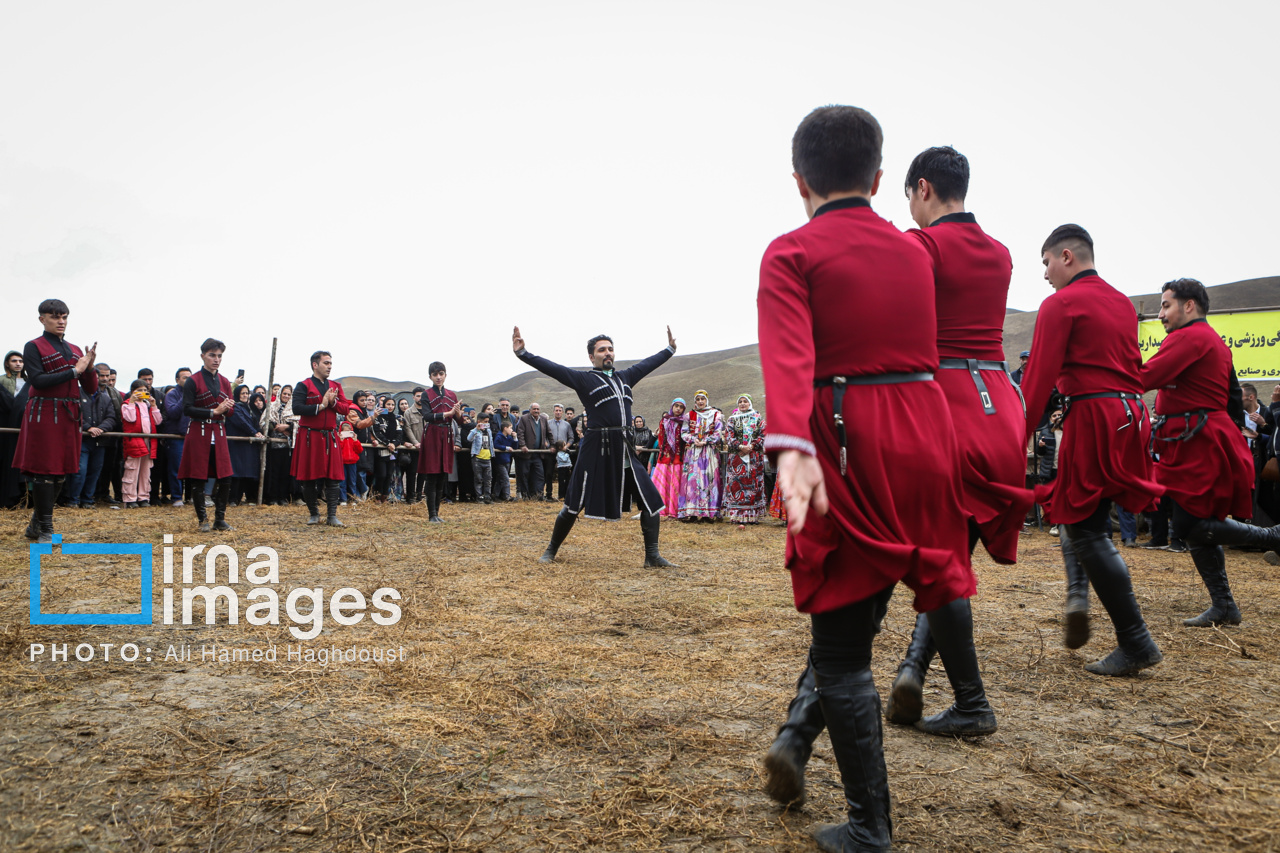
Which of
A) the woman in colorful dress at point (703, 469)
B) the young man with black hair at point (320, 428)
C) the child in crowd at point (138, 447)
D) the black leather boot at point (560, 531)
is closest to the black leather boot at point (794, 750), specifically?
the black leather boot at point (560, 531)

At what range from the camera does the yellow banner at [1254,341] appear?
14.6 metres

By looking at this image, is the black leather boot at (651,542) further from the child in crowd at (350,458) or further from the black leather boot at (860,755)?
the child in crowd at (350,458)

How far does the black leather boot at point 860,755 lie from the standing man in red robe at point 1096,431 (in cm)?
213

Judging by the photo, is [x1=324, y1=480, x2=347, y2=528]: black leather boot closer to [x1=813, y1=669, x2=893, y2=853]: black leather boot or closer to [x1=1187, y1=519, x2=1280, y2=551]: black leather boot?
[x1=1187, y1=519, x2=1280, y2=551]: black leather boot

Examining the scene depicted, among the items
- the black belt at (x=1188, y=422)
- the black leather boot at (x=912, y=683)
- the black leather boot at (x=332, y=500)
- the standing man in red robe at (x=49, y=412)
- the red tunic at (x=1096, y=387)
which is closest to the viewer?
the black leather boot at (x=912, y=683)

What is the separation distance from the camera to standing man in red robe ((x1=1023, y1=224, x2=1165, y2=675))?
3.51 metres

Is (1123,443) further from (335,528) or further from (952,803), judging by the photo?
(335,528)

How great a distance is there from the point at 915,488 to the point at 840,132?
94 cm

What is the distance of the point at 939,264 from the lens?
2709 mm

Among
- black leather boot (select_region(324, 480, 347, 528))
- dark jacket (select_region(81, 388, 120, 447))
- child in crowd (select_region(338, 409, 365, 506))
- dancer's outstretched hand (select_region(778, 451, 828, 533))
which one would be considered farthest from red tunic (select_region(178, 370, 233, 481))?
dancer's outstretched hand (select_region(778, 451, 828, 533))

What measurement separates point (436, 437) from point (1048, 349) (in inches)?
347

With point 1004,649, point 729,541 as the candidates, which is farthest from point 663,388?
point 1004,649

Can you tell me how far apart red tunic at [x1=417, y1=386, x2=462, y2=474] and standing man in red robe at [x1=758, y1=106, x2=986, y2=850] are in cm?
948

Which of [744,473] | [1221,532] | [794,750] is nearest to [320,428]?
[744,473]
